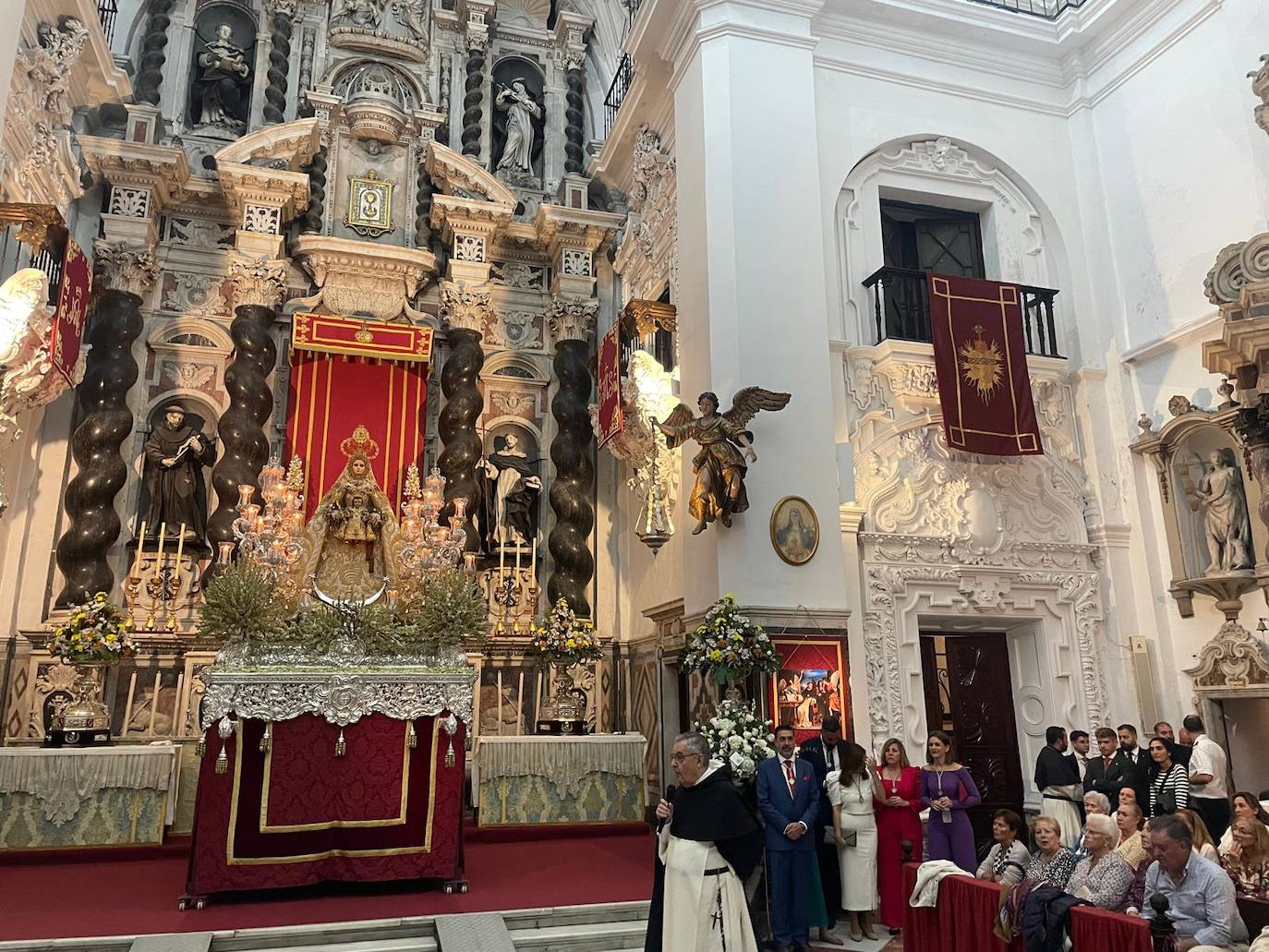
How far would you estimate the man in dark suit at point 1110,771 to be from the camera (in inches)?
304

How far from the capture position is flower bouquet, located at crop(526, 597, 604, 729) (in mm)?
11422

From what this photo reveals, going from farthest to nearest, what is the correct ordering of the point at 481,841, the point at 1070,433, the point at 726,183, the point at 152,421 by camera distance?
the point at 152,421 → the point at 1070,433 → the point at 726,183 → the point at 481,841

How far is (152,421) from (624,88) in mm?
8208

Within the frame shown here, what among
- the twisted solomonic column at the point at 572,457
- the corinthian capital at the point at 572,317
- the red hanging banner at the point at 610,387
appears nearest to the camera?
the red hanging banner at the point at 610,387

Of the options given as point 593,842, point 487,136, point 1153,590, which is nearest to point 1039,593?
point 1153,590

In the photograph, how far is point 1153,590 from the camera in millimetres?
10562

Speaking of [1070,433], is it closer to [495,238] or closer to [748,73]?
[748,73]

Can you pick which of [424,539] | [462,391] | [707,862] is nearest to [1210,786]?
[707,862]

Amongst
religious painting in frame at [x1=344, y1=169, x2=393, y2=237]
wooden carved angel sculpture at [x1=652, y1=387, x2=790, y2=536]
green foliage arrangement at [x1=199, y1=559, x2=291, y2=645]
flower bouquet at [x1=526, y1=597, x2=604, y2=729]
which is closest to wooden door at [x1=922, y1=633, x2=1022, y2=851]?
wooden carved angel sculpture at [x1=652, y1=387, x2=790, y2=536]

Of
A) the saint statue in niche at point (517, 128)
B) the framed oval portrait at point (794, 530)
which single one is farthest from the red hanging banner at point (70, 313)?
the framed oval portrait at point (794, 530)

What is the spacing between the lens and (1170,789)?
7418 millimetres

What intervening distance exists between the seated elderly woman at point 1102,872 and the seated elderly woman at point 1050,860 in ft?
0.17

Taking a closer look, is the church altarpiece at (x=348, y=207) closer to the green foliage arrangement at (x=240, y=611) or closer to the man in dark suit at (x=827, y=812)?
the green foliage arrangement at (x=240, y=611)

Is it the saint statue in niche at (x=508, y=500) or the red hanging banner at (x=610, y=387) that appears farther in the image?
the saint statue in niche at (x=508, y=500)
